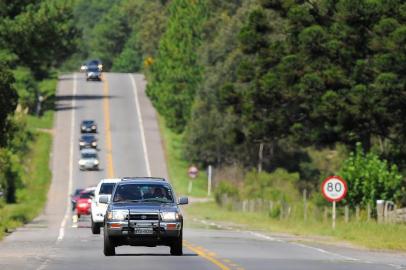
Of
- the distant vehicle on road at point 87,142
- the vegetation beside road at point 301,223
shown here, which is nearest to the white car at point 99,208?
the vegetation beside road at point 301,223

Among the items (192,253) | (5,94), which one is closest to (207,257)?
(192,253)

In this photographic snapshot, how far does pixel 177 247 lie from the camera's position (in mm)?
29562

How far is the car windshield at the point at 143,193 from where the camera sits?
29516mm

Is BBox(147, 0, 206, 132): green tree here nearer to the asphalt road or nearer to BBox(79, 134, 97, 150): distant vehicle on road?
BBox(79, 134, 97, 150): distant vehicle on road

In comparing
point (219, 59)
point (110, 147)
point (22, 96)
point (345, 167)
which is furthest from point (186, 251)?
point (22, 96)

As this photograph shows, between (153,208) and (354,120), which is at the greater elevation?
(354,120)

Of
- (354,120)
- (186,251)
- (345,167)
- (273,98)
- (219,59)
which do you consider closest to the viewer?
(186,251)

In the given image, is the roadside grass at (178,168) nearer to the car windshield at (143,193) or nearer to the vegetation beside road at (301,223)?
the vegetation beside road at (301,223)

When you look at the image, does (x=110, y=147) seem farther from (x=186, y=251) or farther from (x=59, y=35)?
(x=186, y=251)

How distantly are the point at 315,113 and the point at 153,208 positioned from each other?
165ft

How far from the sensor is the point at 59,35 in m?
123

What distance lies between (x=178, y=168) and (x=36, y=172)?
42.5ft

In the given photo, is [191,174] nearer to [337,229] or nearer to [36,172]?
[36,172]

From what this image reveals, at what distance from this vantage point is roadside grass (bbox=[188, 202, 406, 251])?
126 ft
